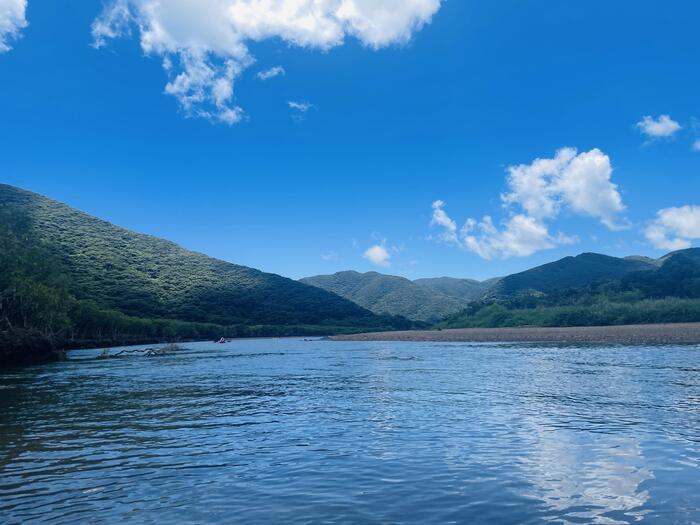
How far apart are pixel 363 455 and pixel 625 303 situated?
149215mm

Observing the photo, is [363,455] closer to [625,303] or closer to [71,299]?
[71,299]

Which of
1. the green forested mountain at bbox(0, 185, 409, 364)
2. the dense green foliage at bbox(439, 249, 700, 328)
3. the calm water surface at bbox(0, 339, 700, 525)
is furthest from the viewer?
the dense green foliage at bbox(439, 249, 700, 328)

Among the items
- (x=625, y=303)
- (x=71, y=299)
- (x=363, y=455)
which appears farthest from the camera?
(x=625, y=303)

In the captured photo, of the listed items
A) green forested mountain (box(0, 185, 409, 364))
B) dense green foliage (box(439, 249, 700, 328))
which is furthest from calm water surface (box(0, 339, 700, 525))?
dense green foliage (box(439, 249, 700, 328))

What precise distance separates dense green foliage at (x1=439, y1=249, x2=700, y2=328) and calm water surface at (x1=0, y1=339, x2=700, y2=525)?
10760cm

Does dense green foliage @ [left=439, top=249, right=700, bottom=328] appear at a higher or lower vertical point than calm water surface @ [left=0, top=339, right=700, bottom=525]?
higher

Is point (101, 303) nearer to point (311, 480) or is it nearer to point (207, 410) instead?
point (207, 410)

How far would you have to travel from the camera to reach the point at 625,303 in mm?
141250

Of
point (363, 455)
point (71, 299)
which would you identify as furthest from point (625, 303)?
point (363, 455)

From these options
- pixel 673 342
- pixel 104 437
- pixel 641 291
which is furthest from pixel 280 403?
pixel 641 291

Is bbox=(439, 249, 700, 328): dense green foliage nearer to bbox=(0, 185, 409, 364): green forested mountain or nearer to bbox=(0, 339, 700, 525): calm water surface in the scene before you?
bbox=(0, 185, 409, 364): green forested mountain

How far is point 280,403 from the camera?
2578cm

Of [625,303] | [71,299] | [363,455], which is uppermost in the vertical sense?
[71,299]

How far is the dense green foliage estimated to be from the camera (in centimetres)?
12300
